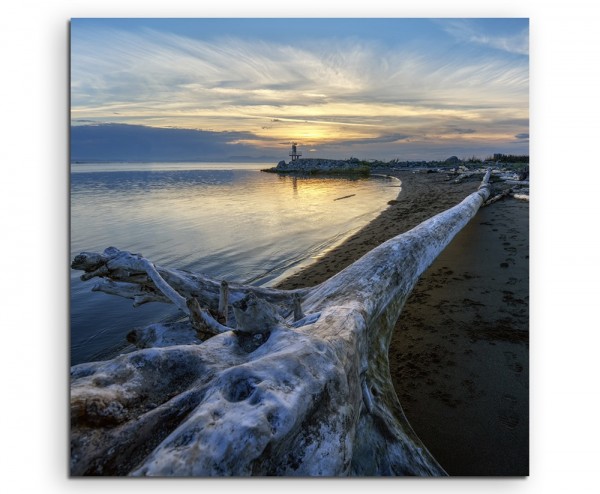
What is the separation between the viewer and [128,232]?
721 cm

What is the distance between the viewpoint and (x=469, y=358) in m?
3.50

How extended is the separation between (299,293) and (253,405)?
2.03 m

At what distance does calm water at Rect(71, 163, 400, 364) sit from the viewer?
4430 millimetres

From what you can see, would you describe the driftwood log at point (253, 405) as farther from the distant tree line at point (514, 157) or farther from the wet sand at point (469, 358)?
the distant tree line at point (514, 157)

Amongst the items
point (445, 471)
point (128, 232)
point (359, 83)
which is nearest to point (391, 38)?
point (359, 83)

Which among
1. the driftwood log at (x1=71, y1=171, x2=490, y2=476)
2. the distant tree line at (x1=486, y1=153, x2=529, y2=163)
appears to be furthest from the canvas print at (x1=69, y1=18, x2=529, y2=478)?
the distant tree line at (x1=486, y1=153, x2=529, y2=163)

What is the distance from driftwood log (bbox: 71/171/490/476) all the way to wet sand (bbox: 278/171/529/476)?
346 mm

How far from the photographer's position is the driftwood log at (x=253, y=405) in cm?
159

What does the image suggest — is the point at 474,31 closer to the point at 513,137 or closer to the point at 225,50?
the point at 513,137

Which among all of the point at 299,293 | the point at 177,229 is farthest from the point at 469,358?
the point at 177,229

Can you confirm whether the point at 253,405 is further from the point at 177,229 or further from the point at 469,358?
the point at 177,229

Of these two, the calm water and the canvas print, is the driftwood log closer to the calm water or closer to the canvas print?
the canvas print

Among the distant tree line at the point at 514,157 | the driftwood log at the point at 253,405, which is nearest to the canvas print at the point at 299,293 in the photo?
the driftwood log at the point at 253,405
